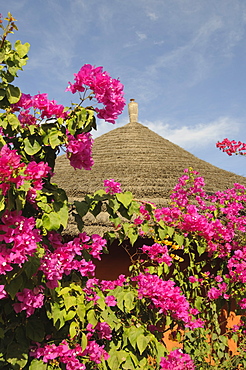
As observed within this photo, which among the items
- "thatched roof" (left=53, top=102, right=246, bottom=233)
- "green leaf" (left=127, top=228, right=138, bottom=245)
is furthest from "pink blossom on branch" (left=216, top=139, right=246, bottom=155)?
"green leaf" (left=127, top=228, right=138, bottom=245)

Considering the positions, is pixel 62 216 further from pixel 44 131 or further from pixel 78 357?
pixel 78 357

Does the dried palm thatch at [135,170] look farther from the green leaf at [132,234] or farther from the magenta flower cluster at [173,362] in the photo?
the magenta flower cluster at [173,362]

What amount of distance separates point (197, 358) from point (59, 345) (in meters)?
1.97

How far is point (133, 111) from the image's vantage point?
8.07 meters

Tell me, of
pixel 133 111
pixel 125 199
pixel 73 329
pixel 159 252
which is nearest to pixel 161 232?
pixel 159 252

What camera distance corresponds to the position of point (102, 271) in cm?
370

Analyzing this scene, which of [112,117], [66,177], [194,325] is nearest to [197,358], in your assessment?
[194,325]

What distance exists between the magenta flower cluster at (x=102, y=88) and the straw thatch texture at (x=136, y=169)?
2545mm

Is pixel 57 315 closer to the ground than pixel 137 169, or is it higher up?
closer to the ground

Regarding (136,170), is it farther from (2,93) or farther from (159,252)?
(2,93)

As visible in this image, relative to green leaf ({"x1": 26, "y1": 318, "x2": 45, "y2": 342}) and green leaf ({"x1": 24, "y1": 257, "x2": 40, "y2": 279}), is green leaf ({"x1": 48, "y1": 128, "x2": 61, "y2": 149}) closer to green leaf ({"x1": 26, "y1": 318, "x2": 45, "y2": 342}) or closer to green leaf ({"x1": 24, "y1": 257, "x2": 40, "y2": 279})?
green leaf ({"x1": 24, "y1": 257, "x2": 40, "y2": 279})

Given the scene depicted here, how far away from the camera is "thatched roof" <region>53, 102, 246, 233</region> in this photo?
4514 millimetres

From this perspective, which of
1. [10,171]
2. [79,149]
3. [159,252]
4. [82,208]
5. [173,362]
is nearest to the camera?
[10,171]

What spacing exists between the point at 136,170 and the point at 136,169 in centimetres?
5
